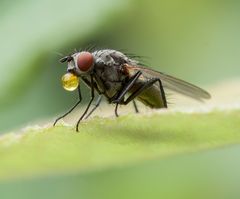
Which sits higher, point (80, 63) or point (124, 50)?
point (124, 50)

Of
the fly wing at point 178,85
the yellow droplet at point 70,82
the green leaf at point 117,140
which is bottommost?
the green leaf at point 117,140

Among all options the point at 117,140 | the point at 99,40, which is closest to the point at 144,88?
the point at 99,40

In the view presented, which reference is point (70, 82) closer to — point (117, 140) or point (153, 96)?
point (153, 96)

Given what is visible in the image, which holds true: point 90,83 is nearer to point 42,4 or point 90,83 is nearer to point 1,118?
point 42,4

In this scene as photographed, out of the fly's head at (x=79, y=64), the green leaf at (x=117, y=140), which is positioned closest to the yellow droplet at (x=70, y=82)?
the fly's head at (x=79, y=64)

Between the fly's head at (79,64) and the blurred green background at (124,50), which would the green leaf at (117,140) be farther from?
the fly's head at (79,64)

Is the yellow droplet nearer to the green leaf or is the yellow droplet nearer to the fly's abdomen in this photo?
the fly's abdomen

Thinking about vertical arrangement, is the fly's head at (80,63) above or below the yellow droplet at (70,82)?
above

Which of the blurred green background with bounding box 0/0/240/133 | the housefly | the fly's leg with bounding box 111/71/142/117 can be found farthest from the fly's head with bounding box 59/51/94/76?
the fly's leg with bounding box 111/71/142/117
